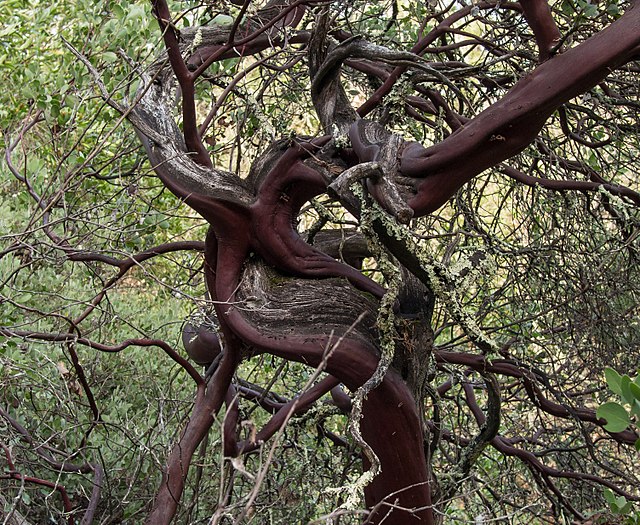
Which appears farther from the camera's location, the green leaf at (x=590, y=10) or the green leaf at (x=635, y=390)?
the green leaf at (x=590, y=10)

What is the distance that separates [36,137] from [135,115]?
4.07 metres

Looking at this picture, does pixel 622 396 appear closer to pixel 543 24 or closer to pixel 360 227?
pixel 360 227

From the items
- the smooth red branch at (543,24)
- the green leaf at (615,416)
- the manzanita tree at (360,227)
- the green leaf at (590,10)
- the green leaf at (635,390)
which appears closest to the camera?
the green leaf at (635,390)

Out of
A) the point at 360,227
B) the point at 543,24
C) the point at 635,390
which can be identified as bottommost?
the point at 635,390

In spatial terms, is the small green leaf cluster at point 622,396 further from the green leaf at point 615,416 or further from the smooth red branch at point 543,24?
the smooth red branch at point 543,24

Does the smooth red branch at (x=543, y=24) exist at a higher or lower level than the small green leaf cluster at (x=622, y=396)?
higher

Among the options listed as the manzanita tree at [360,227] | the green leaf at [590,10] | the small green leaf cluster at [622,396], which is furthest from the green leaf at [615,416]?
the green leaf at [590,10]

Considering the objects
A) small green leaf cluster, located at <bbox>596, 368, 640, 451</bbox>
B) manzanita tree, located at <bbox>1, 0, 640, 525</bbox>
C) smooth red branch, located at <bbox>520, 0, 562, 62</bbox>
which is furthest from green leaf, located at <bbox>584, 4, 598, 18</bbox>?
small green leaf cluster, located at <bbox>596, 368, 640, 451</bbox>

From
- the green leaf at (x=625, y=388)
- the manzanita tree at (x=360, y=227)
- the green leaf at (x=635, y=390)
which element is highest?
the manzanita tree at (x=360, y=227)

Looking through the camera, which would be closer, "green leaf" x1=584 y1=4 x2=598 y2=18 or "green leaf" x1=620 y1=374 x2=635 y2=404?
"green leaf" x1=620 y1=374 x2=635 y2=404

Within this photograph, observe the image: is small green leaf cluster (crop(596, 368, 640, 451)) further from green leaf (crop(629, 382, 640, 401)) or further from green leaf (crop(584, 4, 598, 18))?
green leaf (crop(584, 4, 598, 18))

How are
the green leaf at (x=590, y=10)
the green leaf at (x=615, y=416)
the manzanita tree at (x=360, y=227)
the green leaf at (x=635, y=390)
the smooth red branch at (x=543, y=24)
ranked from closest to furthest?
the green leaf at (x=635, y=390), the green leaf at (x=615, y=416), the smooth red branch at (x=543, y=24), the manzanita tree at (x=360, y=227), the green leaf at (x=590, y=10)

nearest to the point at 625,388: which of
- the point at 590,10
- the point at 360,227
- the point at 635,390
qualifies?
the point at 635,390

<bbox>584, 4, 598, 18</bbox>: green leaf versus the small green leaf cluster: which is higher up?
<bbox>584, 4, 598, 18</bbox>: green leaf
